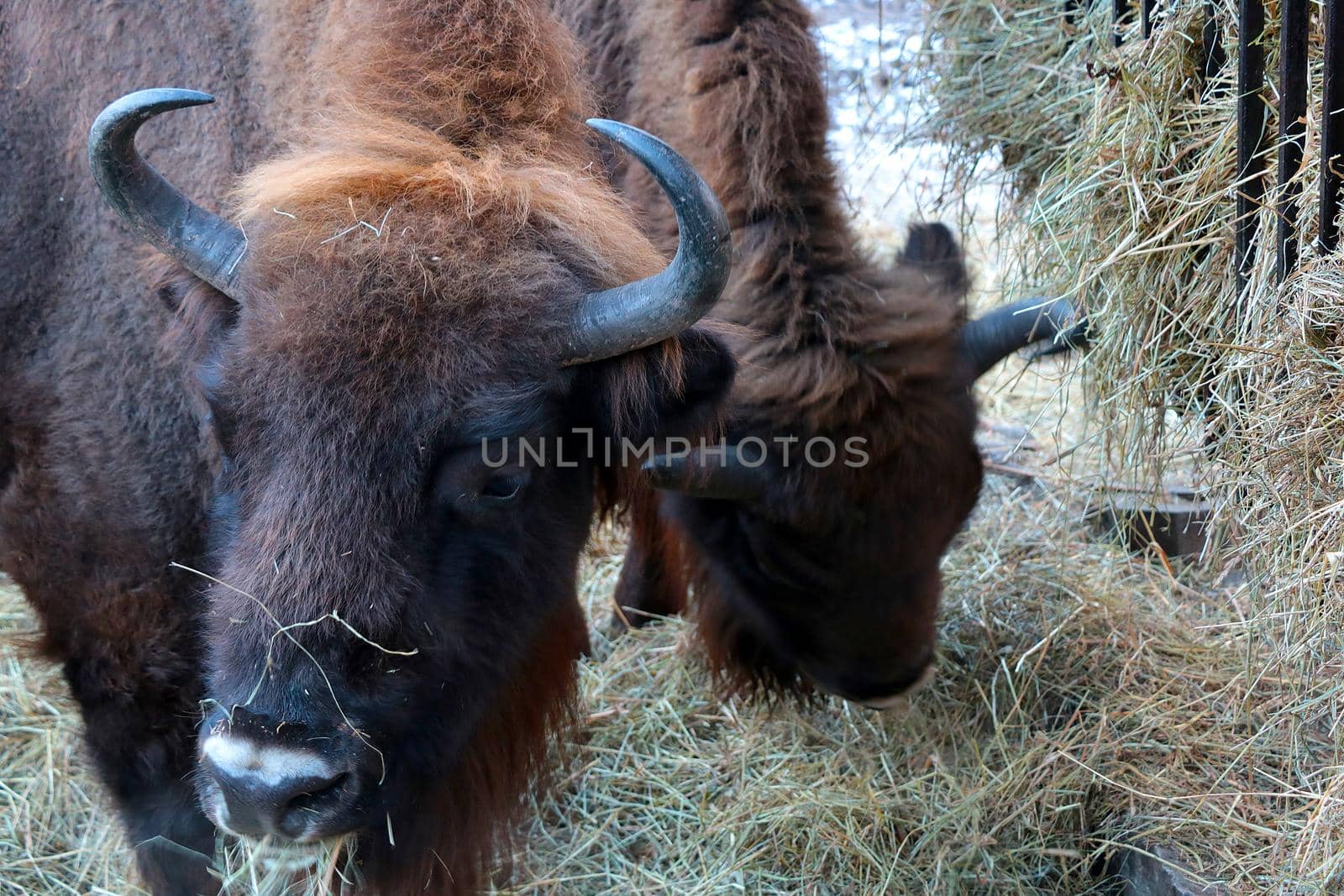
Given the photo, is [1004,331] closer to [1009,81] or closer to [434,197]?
[1009,81]

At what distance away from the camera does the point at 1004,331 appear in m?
4.07

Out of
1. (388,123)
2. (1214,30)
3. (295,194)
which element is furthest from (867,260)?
(295,194)

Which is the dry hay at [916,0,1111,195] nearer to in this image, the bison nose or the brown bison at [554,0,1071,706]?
the brown bison at [554,0,1071,706]

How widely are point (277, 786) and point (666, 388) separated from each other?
1.21 meters

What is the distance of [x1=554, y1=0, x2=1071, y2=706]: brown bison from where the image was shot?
366 centimetres

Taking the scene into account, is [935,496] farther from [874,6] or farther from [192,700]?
[874,6]

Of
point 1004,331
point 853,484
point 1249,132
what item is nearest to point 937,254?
point 1004,331

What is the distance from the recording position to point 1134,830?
141 inches

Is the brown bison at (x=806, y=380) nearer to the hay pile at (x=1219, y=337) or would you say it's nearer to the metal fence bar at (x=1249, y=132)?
the hay pile at (x=1219, y=337)

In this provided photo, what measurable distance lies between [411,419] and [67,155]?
1.76 meters

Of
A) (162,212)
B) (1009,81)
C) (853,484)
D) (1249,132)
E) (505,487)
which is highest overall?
(1009,81)

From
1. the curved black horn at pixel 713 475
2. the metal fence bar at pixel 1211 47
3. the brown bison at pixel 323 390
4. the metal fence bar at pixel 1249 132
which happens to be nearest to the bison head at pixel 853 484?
the curved black horn at pixel 713 475

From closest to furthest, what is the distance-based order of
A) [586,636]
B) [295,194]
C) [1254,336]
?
1. [295,194]
2. [1254,336]
3. [586,636]

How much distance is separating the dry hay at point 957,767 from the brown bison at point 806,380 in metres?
0.36
